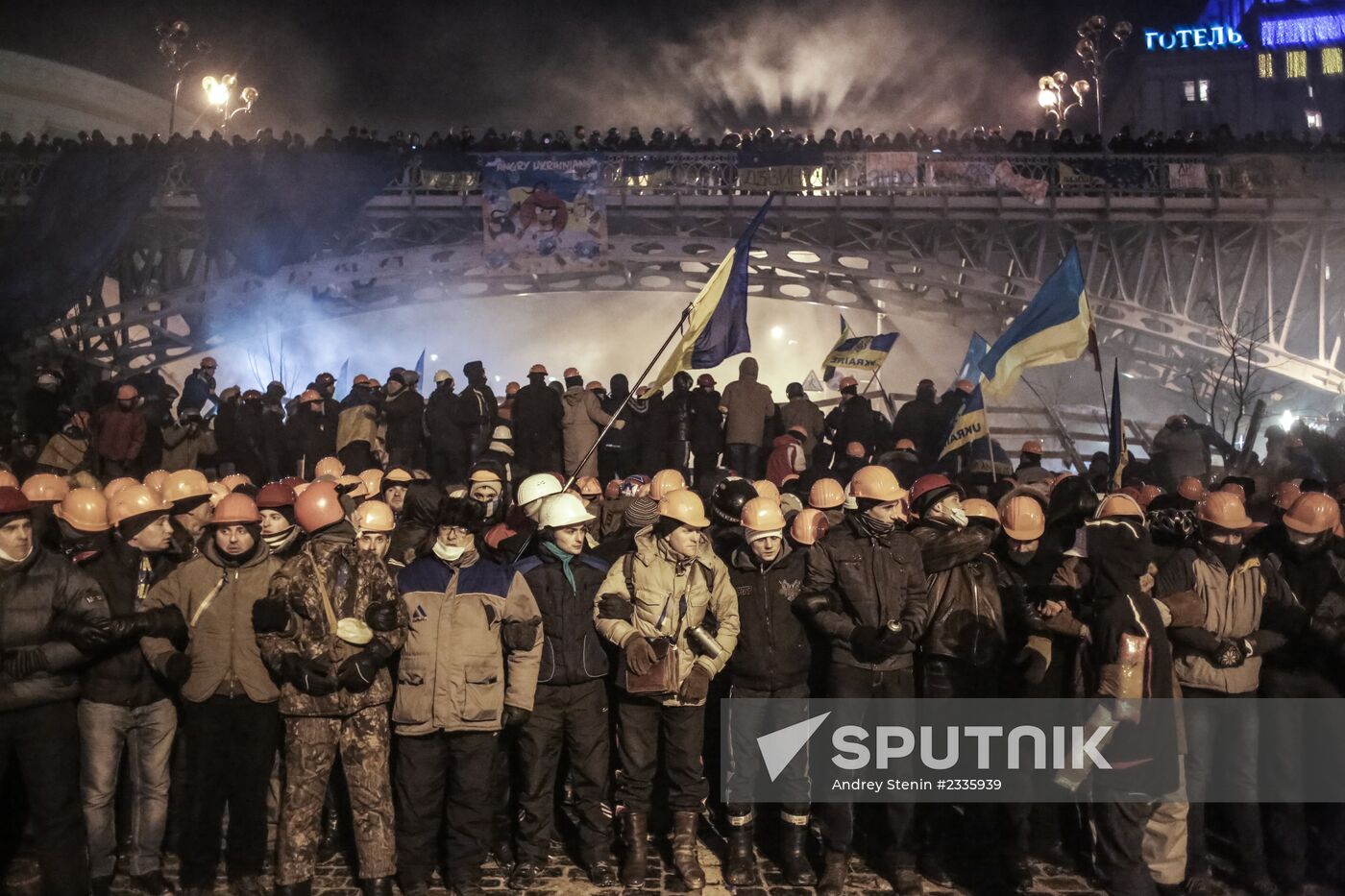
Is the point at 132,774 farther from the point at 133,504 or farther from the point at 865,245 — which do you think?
the point at 865,245

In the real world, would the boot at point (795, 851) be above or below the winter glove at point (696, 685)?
below

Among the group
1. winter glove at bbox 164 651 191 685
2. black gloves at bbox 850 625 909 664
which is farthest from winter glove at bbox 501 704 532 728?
black gloves at bbox 850 625 909 664

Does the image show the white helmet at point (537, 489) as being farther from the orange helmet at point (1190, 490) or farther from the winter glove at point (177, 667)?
the orange helmet at point (1190, 490)

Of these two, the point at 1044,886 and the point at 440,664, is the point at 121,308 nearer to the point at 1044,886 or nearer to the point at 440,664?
the point at 440,664

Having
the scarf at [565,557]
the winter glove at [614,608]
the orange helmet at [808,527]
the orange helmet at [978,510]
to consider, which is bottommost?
the winter glove at [614,608]

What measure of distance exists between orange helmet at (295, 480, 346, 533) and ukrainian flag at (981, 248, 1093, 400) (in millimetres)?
6073

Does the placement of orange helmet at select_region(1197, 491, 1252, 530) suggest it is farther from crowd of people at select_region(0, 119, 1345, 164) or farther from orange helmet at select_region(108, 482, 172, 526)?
crowd of people at select_region(0, 119, 1345, 164)

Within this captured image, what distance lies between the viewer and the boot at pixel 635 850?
5.45 m

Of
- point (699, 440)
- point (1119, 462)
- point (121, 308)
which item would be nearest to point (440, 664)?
point (1119, 462)

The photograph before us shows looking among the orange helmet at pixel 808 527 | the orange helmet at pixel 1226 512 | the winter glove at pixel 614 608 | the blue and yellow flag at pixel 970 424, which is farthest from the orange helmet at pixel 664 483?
the blue and yellow flag at pixel 970 424

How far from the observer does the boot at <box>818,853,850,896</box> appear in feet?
17.5

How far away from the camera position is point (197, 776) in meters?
5.07

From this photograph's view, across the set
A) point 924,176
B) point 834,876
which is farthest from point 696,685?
point 924,176

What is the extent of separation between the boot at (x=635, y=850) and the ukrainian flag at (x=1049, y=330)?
5.24 meters
